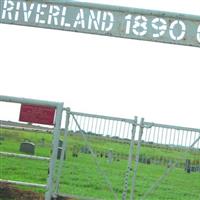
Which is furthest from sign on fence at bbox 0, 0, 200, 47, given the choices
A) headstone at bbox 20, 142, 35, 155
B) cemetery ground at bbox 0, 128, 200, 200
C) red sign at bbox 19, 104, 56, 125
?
headstone at bbox 20, 142, 35, 155

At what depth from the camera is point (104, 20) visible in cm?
994

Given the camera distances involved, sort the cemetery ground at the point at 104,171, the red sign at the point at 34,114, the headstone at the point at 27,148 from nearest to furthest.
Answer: the red sign at the point at 34,114 < the cemetery ground at the point at 104,171 < the headstone at the point at 27,148

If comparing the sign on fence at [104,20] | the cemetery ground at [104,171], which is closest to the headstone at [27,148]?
the cemetery ground at [104,171]

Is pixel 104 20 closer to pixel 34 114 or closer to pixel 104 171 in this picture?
pixel 34 114

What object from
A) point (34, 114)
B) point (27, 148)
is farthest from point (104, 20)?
point (27, 148)

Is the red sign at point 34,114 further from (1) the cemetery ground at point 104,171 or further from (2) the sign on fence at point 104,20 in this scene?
(2) the sign on fence at point 104,20

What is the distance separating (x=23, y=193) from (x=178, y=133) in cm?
342

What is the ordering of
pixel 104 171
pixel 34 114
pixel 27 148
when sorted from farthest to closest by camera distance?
pixel 27 148
pixel 104 171
pixel 34 114

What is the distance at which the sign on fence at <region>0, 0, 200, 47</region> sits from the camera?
9711 mm

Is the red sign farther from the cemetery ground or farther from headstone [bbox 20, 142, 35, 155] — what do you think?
headstone [bbox 20, 142, 35, 155]

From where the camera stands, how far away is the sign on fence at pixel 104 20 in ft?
31.9

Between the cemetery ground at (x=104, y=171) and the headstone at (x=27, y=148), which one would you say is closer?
the cemetery ground at (x=104, y=171)

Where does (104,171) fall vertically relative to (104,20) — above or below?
below

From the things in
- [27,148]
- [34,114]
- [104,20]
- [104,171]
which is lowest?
[104,171]
